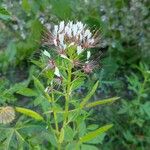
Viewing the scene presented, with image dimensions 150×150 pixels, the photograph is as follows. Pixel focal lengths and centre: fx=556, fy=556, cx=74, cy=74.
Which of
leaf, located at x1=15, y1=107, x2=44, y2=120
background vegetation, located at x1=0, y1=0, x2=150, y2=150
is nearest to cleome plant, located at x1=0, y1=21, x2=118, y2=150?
leaf, located at x1=15, y1=107, x2=44, y2=120

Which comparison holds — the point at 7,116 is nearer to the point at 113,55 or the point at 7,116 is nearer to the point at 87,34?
the point at 87,34

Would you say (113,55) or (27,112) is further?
(113,55)

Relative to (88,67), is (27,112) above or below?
below

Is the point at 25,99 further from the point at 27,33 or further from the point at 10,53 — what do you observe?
the point at 27,33

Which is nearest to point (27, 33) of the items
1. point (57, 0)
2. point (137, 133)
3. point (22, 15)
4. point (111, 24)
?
point (22, 15)

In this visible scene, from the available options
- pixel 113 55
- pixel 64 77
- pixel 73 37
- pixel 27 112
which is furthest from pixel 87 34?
pixel 113 55
